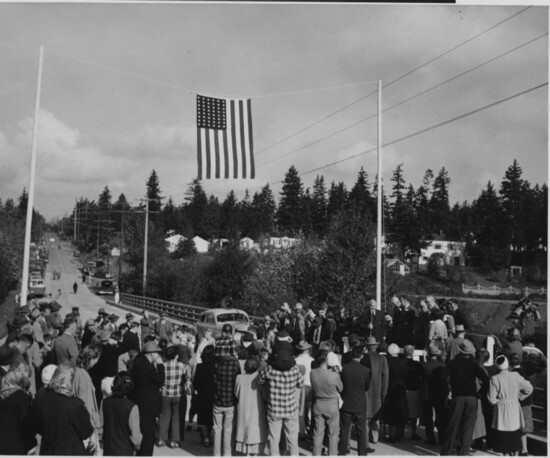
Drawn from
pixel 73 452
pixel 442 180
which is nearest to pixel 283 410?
pixel 73 452

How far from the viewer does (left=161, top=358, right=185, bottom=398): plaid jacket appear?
371 inches

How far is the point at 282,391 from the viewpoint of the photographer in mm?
8414

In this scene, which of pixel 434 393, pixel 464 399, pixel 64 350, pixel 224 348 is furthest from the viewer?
pixel 64 350

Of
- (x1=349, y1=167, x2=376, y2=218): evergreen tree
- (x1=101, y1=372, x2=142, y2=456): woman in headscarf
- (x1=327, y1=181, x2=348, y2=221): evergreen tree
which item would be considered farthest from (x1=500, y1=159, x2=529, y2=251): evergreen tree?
(x1=101, y1=372, x2=142, y2=456): woman in headscarf

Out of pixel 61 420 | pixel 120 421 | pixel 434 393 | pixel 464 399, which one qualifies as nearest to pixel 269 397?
pixel 120 421

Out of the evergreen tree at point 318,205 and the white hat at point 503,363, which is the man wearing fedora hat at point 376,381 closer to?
the white hat at point 503,363

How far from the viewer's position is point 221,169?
52.5 feet

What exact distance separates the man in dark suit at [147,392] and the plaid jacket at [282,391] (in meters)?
1.63

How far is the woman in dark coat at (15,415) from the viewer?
6535 millimetres

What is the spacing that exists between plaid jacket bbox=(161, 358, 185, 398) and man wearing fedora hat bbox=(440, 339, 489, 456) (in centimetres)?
418

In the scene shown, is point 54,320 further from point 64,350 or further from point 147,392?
point 147,392

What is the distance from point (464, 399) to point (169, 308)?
31.7m

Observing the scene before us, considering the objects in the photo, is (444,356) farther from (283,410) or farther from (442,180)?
(442,180)

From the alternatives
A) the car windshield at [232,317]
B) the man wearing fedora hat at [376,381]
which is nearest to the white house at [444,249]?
the car windshield at [232,317]
